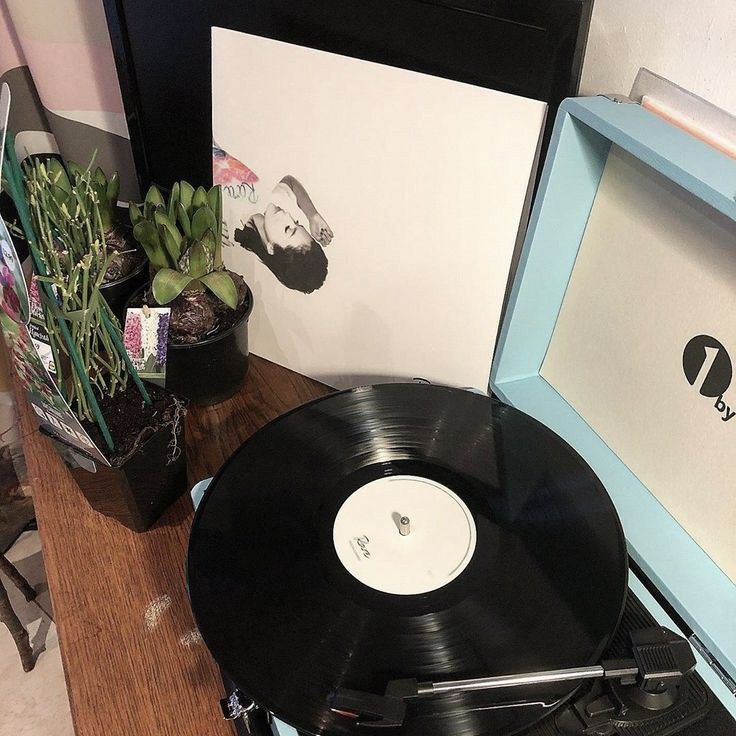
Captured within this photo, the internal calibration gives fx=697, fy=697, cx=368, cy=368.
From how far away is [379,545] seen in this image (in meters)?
0.65

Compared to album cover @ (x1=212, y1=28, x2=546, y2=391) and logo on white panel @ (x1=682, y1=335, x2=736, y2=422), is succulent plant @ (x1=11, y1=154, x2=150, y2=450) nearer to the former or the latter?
album cover @ (x1=212, y1=28, x2=546, y2=391)

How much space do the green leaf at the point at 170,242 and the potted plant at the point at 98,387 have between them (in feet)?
0.22

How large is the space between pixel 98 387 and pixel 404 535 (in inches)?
14.3

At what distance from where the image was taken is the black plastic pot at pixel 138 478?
71 centimetres

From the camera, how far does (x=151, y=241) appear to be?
78cm

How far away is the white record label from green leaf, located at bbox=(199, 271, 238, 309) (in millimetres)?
273

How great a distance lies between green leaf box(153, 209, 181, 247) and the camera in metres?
0.76

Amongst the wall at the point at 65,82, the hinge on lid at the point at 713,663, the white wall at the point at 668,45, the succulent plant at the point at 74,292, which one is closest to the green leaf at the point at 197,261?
the succulent plant at the point at 74,292

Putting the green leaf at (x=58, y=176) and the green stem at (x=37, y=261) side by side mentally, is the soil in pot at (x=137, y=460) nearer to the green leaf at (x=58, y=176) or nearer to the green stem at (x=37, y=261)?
the green stem at (x=37, y=261)

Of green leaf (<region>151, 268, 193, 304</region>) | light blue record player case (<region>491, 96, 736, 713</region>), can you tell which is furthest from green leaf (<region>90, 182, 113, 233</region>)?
light blue record player case (<region>491, 96, 736, 713</region>)

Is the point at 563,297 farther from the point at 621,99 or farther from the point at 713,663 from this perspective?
the point at 713,663

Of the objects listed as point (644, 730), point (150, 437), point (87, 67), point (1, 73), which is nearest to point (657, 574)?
point (644, 730)

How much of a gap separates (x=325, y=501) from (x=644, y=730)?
324 millimetres

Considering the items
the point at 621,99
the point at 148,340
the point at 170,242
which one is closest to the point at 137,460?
the point at 148,340
